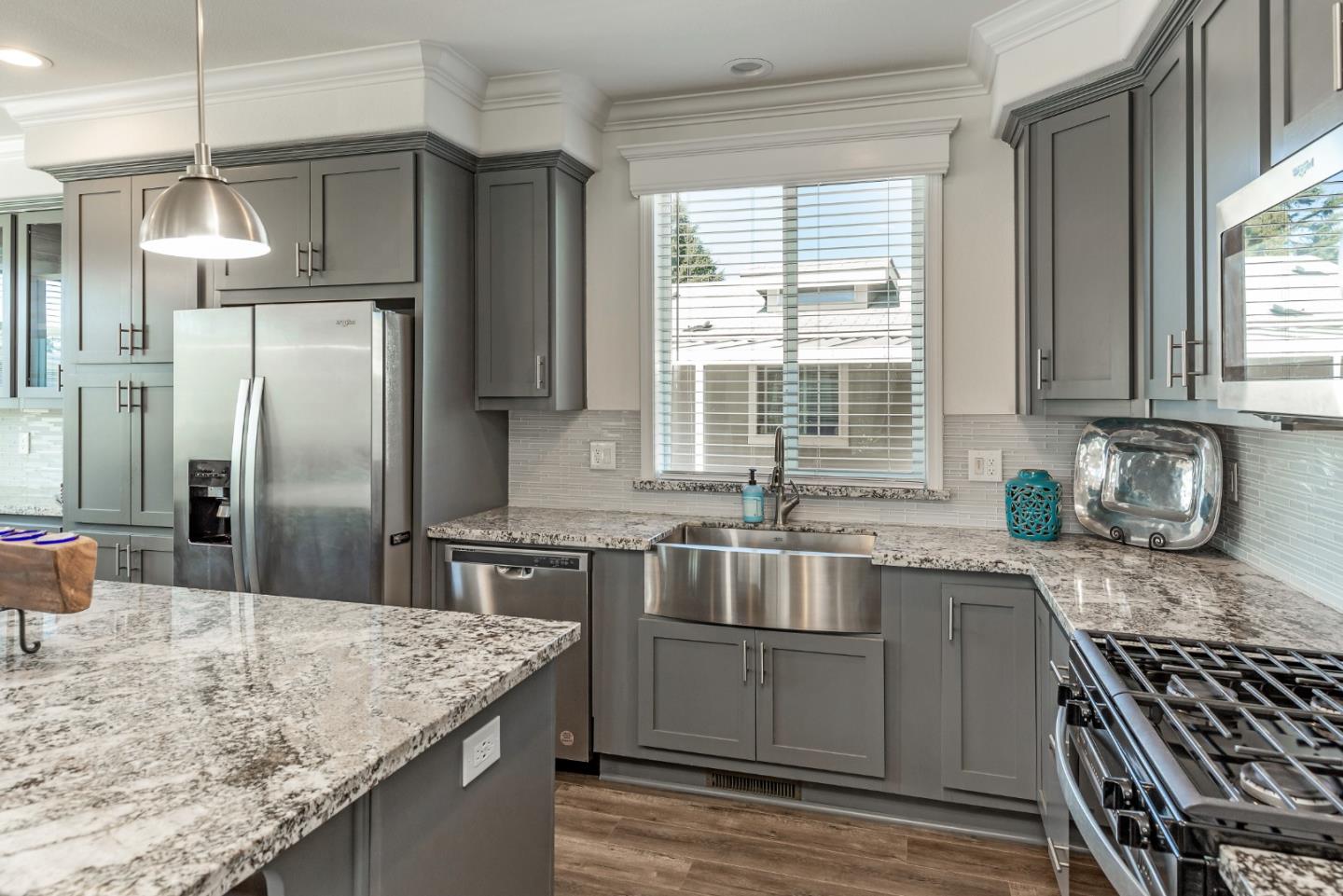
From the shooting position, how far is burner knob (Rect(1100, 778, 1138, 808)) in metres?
1.16

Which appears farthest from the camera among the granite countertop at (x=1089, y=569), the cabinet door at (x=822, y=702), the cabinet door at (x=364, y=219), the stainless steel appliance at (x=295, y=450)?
the cabinet door at (x=364, y=219)

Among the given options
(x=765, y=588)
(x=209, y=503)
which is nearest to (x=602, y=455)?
(x=765, y=588)

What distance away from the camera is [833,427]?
11.1 ft

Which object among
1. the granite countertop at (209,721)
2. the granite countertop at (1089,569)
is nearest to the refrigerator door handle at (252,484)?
the granite countertop at (1089,569)

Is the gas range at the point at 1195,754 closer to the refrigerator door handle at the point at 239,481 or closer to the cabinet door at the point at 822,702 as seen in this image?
the cabinet door at the point at 822,702

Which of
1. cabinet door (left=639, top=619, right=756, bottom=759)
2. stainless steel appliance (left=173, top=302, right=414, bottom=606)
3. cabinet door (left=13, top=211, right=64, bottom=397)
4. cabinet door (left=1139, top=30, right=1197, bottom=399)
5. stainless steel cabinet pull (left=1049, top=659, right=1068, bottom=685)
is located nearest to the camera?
stainless steel cabinet pull (left=1049, top=659, right=1068, bottom=685)

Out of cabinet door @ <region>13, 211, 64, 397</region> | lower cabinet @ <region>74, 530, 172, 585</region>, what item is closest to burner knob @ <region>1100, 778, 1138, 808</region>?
lower cabinet @ <region>74, 530, 172, 585</region>

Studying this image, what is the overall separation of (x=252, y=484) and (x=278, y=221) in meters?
1.07

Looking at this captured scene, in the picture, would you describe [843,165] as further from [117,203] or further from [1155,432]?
[117,203]

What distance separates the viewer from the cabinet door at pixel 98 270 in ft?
11.3

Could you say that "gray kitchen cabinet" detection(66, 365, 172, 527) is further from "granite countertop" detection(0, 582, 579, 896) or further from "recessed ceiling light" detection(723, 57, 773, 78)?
"recessed ceiling light" detection(723, 57, 773, 78)

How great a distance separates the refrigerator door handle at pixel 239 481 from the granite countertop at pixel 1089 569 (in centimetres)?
68

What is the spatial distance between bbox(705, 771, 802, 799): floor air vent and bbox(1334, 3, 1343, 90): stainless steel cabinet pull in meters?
2.38

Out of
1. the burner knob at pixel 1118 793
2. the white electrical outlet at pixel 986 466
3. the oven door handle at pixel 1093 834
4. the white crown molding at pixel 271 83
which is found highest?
the white crown molding at pixel 271 83
